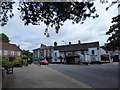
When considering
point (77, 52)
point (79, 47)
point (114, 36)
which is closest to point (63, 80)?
point (114, 36)

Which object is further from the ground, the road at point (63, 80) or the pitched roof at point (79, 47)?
the pitched roof at point (79, 47)

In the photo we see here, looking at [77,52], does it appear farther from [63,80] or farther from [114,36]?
[63,80]

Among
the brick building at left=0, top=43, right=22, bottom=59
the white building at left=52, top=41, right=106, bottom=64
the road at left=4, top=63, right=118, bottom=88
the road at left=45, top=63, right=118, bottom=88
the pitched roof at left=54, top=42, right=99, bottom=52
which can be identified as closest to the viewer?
the road at left=4, top=63, right=118, bottom=88

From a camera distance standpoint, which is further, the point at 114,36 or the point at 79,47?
the point at 79,47

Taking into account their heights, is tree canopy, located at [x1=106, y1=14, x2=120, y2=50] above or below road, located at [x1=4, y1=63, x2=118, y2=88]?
above

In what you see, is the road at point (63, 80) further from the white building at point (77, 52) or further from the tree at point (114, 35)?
the white building at point (77, 52)

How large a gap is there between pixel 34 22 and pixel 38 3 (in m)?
1.08

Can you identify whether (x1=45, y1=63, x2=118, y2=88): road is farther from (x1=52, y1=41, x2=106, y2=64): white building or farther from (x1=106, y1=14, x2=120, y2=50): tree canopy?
(x1=52, y1=41, x2=106, y2=64): white building

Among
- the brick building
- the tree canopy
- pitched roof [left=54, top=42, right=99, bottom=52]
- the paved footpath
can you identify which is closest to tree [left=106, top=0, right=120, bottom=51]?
the tree canopy

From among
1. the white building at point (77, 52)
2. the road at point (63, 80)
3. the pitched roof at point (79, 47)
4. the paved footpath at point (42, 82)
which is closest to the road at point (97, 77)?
the road at point (63, 80)

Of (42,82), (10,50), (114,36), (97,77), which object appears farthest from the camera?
(10,50)

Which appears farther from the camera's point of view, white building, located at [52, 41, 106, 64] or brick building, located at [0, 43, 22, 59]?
brick building, located at [0, 43, 22, 59]

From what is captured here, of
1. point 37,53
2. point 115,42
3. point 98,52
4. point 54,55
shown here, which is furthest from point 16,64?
point 37,53

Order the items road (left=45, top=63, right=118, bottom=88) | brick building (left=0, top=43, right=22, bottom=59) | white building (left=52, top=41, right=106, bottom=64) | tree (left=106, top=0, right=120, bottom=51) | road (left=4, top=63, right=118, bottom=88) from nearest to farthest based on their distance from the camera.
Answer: road (left=4, top=63, right=118, bottom=88), road (left=45, top=63, right=118, bottom=88), tree (left=106, top=0, right=120, bottom=51), white building (left=52, top=41, right=106, bottom=64), brick building (left=0, top=43, right=22, bottom=59)
